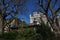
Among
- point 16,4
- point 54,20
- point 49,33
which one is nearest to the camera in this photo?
point 49,33

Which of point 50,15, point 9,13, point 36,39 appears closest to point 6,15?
point 9,13

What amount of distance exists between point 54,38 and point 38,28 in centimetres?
180

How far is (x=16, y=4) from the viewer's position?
34594 millimetres

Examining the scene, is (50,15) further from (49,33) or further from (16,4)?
(49,33)

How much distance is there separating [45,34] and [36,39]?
48.9 inches

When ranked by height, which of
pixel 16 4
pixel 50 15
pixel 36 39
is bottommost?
pixel 36 39

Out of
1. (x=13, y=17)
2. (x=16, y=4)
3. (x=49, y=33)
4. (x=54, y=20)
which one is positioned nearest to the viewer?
(x=49, y=33)

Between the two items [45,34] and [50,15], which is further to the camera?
[50,15]

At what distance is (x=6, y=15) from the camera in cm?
3559

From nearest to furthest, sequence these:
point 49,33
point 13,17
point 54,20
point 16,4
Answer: point 49,33, point 54,20, point 16,4, point 13,17

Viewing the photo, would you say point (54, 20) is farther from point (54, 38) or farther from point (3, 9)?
point (54, 38)

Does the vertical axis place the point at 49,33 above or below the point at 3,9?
below

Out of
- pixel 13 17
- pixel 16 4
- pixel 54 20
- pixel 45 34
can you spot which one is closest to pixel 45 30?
pixel 45 34

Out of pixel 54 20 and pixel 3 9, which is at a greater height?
pixel 3 9
